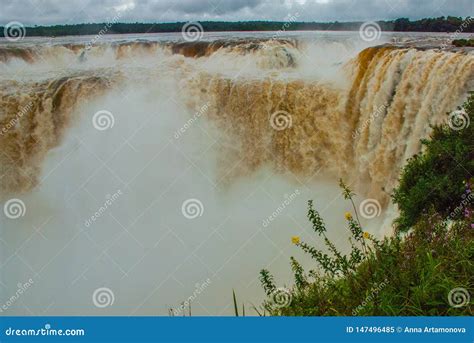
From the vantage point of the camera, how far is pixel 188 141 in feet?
24.0

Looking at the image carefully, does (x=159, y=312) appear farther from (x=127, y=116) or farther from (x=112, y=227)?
(x=127, y=116)

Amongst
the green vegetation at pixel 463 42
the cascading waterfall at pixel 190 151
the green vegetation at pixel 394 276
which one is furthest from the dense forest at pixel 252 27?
the green vegetation at pixel 394 276

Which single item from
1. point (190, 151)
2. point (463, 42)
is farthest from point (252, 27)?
point (463, 42)

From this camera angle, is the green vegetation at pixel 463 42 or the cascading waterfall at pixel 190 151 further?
the cascading waterfall at pixel 190 151

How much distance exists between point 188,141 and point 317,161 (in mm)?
1542

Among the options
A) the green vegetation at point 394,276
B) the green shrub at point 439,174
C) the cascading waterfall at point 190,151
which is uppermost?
the cascading waterfall at point 190,151

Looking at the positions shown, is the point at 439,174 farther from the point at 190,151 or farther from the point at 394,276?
the point at 190,151

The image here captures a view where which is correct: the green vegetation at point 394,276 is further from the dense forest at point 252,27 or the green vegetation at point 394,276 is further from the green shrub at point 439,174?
the dense forest at point 252,27

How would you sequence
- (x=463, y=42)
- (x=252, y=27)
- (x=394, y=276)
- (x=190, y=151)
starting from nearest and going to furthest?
(x=394, y=276)
(x=463, y=42)
(x=252, y=27)
(x=190, y=151)

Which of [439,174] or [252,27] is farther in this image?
[252,27]

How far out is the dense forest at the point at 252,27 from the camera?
630 centimetres

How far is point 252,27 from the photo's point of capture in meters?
6.55

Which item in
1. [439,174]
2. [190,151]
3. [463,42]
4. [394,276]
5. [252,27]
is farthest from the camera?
[190,151]

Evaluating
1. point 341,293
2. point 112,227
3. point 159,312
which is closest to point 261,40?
point 112,227
